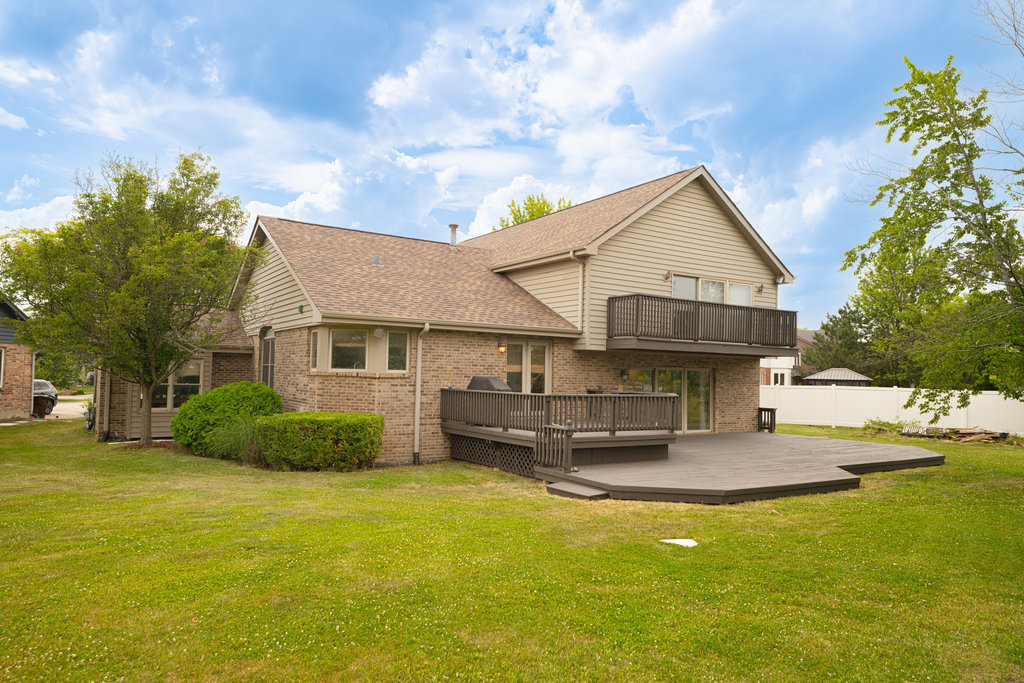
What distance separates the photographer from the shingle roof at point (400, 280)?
14.0m

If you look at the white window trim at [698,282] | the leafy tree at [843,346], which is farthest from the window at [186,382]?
the leafy tree at [843,346]

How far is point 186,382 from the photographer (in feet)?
59.7

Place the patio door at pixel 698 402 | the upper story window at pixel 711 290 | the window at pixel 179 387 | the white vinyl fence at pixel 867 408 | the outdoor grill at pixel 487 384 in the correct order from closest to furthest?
the outdoor grill at pixel 487 384
the upper story window at pixel 711 290
the window at pixel 179 387
the patio door at pixel 698 402
the white vinyl fence at pixel 867 408

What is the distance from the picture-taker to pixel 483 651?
4.14m

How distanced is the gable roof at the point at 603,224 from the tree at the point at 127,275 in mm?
7936

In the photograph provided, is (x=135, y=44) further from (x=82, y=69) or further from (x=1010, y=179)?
(x=1010, y=179)

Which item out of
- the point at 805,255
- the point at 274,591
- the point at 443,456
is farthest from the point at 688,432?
the point at 805,255

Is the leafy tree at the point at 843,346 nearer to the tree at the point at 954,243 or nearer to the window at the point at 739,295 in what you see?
the window at the point at 739,295

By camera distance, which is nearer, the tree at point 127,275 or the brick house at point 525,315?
the brick house at point 525,315

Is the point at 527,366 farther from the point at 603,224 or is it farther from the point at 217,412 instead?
the point at 217,412

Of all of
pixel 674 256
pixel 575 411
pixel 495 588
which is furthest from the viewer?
pixel 674 256

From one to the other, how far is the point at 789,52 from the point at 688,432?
12258mm

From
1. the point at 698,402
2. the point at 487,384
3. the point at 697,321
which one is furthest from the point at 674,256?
the point at 487,384

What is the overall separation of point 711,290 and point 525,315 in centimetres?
613
